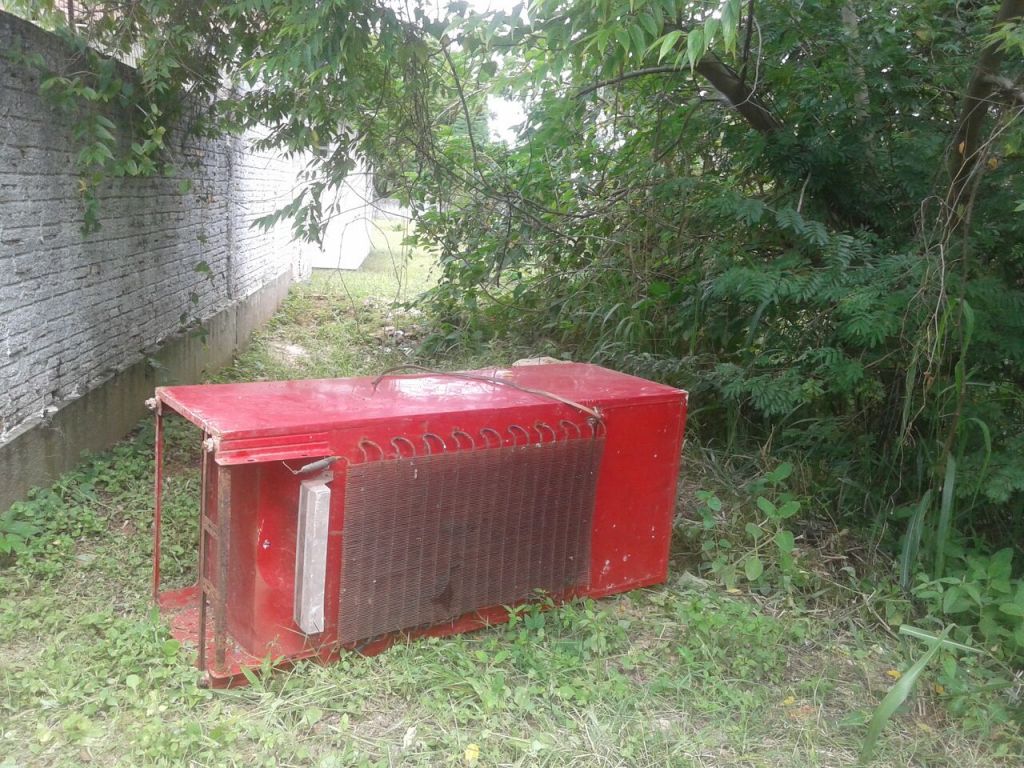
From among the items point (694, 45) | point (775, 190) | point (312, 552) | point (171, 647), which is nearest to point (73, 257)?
point (171, 647)

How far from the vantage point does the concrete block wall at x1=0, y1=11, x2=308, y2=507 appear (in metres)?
3.90

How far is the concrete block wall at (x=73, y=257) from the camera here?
154 inches

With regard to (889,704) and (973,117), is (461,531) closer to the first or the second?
(889,704)

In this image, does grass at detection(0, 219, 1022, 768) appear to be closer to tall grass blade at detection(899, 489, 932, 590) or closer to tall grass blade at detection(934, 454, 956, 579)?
tall grass blade at detection(899, 489, 932, 590)

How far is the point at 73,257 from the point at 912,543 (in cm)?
430

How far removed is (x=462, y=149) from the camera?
7051mm

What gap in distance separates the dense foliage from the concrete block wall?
749mm

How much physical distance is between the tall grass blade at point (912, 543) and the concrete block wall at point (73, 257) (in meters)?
3.94

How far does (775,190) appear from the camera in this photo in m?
5.15

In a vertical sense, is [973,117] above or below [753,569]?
above

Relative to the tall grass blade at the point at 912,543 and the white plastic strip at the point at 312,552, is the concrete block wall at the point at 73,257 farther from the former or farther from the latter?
the tall grass blade at the point at 912,543

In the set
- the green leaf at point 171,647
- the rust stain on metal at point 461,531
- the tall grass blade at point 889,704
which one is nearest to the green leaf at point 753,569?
the rust stain on metal at point 461,531

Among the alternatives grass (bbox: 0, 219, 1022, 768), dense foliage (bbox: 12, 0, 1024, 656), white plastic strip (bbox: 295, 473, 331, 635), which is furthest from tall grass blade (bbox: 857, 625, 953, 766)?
white plastic strip (bbox: 295, 473, 331, 635)

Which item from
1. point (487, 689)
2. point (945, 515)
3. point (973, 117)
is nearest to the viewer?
point (487, 689)
